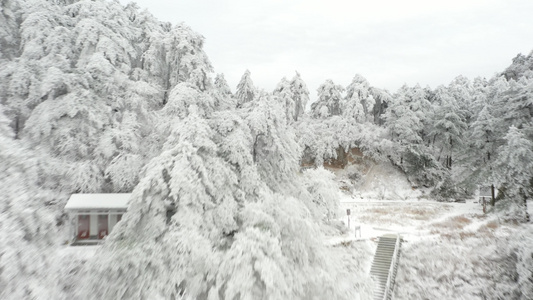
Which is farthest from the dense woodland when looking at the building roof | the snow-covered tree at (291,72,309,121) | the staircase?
the snow-covered tree at (291,72,309,121)

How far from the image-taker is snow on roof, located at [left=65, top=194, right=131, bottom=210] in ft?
55.7

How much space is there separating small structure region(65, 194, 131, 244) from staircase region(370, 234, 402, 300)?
14.9 metres

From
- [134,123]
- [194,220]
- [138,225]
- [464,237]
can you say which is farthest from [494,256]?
[134,123]

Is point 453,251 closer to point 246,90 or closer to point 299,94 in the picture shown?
point 246,90

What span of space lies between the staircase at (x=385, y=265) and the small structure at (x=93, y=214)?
48.9ft

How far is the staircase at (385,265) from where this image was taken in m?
17.1

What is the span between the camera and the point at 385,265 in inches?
754

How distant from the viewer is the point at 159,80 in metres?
23.1

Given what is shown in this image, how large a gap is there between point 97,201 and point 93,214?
783mm

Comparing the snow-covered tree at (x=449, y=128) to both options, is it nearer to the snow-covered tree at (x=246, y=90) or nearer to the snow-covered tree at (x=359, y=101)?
the snow-covered tree at (x=359, y=101)

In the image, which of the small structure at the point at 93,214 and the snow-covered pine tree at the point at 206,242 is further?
the small structure at the point at 93,214

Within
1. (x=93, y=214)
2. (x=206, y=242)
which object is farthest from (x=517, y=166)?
(x=93, y=214)

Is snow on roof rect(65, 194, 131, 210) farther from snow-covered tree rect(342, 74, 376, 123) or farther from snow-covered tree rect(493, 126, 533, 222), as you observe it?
snow-covered tree rect(342, 74, 376, 123)

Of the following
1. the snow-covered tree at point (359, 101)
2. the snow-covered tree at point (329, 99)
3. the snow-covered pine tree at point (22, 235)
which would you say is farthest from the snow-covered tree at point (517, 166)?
the snow-covered pine tree at point (22, 235)
